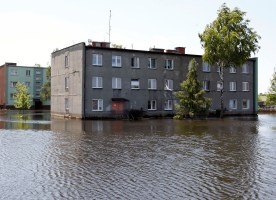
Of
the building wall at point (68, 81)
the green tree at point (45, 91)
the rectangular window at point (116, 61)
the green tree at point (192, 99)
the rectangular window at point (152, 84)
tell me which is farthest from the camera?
the green tree at point (45, 91)

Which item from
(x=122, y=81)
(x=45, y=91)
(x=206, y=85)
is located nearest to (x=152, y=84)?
(x=122, y=81)

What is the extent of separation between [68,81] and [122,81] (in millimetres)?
7232

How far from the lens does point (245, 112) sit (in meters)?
57.6

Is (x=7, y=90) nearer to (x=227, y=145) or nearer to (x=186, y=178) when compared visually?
(x=227, y=145)

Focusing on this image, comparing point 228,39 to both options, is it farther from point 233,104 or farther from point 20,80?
point 20,80

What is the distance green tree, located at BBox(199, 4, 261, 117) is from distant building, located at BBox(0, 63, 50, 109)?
53.8 metres

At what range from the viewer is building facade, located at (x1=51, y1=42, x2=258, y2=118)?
151ft

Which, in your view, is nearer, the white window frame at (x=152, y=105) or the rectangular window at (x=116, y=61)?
the rectangular window at (x=116, y=61)

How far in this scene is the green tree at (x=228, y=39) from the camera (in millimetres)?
48094

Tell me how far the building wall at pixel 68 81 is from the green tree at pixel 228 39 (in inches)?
616

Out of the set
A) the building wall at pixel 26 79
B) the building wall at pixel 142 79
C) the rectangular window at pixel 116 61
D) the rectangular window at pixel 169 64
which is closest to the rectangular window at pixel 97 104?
the building wall at pixel 142 79

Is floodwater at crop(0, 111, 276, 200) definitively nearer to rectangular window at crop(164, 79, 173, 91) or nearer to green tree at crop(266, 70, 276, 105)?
rectangular window at crop(164, 79, 173, 91)

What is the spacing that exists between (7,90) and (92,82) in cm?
4979

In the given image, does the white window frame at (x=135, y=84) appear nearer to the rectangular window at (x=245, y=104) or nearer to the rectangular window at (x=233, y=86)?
the rectangular window at (x=233, y=86)
